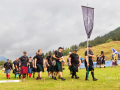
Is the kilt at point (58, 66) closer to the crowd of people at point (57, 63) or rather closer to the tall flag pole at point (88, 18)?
the crowd of people at point (57, 63)

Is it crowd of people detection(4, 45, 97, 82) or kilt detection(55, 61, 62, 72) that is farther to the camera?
kilt detection(55, 61, 62, 72)

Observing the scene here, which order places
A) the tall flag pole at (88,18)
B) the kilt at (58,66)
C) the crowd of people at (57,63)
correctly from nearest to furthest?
the crowd of people at (57,63)
the tall flag pole at (88,18)
the kilt at (58,66)

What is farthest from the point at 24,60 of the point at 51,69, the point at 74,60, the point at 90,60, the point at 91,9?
the point at 91,9

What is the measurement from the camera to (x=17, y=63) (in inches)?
586

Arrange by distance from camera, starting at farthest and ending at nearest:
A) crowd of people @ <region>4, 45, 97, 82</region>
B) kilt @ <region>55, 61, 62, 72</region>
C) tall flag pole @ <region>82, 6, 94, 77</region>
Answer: kilt @ <region>55, 61, 62, 72</region> < tall flag pole @ <region>82, 6, 94, 77</region> < crowd of people @ <region>4, 45, 97, 82</region>

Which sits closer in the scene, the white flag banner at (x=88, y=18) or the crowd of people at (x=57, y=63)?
the crowd of people at (x=57, y=63)

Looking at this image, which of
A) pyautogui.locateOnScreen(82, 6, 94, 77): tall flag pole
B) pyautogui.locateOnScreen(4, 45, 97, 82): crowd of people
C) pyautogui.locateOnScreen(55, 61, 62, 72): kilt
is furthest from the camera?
pyautogui.locateOnScreen(55, 61, 62, 72): kilt

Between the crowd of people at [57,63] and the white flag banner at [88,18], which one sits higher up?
the white flag banner at [88,18]

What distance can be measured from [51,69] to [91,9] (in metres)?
5.16

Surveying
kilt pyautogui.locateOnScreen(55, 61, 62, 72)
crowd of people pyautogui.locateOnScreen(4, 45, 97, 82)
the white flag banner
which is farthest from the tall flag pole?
kilt pyautogui.locateOnScreen(55, 61, 62, 72)

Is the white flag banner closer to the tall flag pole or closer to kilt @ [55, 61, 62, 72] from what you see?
the tall flag pole

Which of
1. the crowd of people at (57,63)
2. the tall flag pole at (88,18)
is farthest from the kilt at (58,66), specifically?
the tall flag pole at (88,18)

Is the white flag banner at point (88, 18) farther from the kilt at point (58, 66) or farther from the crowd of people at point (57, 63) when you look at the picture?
the kilt at point (58, 66)

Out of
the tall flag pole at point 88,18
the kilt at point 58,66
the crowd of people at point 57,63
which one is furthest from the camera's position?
the kilt at point 58,66
